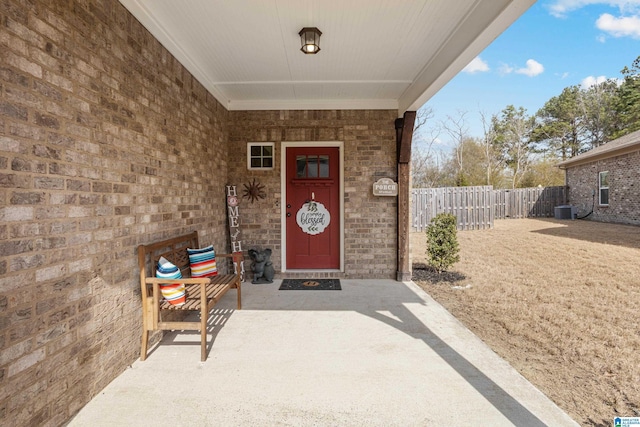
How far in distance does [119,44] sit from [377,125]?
3.73m

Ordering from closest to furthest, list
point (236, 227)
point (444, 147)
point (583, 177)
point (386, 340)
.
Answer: point (386, 340) → point (236, 227) → point (583, 177) → point (444, 147)

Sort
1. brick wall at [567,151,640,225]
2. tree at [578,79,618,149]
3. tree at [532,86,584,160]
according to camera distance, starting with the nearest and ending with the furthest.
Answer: brick wall at [567,151,640,225]
tree at [578,79,618,149]
tree at [532,86,584,160]

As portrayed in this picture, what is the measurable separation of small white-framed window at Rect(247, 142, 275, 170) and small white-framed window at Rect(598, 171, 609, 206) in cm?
1255

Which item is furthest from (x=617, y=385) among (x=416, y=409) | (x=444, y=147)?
(x=444, y=147)

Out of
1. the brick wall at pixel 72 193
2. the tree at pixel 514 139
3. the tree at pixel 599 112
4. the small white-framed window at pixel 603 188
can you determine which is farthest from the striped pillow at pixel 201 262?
the tree at pixel 599 112

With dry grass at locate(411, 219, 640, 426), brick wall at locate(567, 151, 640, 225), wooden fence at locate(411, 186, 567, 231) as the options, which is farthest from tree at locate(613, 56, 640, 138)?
dry grass at locate(411, 219, 640, 426)

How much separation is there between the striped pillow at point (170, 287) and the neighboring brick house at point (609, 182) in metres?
12.9

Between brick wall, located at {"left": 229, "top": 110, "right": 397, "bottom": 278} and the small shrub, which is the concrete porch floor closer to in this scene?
brick wall, located at {"left": 229, "top": 110, "right": 397, "bottom": 278}

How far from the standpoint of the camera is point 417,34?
306 centimetres

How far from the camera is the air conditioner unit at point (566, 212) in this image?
12180 millimetres

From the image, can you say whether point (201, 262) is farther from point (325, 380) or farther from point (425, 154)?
point (425, 154)

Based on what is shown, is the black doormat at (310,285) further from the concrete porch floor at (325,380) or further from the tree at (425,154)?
the tree at (425,154)

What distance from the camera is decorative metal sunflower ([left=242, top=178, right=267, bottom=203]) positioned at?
509 cm

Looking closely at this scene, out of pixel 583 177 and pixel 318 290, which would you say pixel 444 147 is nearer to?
pixel 583 177
